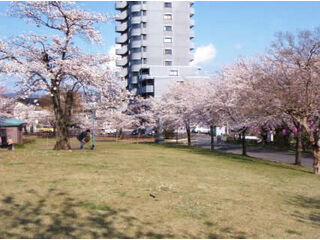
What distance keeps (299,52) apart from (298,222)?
1162cm

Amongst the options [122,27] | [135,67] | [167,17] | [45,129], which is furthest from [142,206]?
[122,27]

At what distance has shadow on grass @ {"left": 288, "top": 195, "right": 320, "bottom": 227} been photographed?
22.5ft

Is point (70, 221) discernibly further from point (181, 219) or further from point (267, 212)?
point (267, 212)

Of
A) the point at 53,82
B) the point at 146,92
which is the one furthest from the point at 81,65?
the point at 146,92

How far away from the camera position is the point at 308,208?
8203 mm

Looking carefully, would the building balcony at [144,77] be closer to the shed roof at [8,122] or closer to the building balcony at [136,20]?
the building balcony at [136,20]

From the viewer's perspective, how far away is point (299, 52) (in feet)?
53.2

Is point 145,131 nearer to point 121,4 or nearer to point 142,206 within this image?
point 121,4

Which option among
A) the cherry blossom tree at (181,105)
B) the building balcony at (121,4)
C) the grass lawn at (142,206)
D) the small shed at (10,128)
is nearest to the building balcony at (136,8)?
the building balcony at (121,4)

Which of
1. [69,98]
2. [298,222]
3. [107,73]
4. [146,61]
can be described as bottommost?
[298,222]

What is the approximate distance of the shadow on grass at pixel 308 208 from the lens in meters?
6.86

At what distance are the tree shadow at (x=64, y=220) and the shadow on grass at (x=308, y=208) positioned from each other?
130 inches

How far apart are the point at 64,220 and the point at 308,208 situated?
5.75 meters

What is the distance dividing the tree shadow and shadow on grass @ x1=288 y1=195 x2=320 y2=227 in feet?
10.9
